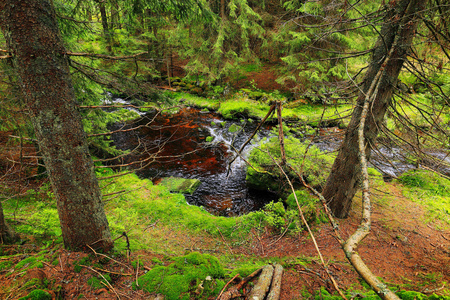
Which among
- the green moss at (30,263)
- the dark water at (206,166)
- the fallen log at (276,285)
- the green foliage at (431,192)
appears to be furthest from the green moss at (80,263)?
the green foliage at (431,192)

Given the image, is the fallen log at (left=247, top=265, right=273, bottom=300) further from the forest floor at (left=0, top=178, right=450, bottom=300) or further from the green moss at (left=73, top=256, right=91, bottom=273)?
the green moss at (left=73, top=256, right=91, bottom=273)

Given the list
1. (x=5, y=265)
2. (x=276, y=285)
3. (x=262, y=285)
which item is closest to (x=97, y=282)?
(x=5, y=265)

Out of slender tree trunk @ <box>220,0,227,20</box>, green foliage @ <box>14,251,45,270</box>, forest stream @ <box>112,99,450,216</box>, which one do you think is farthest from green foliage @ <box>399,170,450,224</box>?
slender tree trunk @ <box>220,0,227,20</box>

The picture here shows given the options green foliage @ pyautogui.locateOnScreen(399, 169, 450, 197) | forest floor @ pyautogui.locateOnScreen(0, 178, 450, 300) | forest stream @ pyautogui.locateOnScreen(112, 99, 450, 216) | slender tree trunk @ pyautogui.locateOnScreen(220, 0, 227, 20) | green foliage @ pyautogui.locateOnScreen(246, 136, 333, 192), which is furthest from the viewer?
slender tree trunk @ pyautogui.locateOnScreen(220, 0, 227, 20)

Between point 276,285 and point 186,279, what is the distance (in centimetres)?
110

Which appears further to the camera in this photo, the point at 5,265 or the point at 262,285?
the point at 5,265

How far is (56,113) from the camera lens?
2.26 m

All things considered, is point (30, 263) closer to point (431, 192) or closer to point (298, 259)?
point (298, 259)

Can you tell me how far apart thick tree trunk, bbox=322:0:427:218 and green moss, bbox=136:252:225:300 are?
9.06 ft

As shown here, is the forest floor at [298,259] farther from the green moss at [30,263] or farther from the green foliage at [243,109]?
the green foliage at [243,109]

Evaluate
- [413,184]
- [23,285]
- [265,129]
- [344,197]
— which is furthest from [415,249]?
[265,129]

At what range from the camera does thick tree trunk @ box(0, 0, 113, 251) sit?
2.03 m

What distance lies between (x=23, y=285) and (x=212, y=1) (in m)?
19.4

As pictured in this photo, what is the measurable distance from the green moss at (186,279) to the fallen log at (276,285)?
0.59 metres
